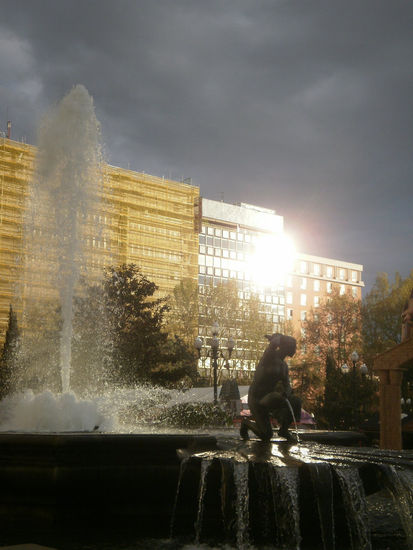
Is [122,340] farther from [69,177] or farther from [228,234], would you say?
[228,234]

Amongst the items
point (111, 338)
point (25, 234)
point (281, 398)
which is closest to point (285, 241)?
point (25, 234)

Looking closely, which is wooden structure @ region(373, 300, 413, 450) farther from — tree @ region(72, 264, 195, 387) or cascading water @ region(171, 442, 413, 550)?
tree @ region(72, 264, 195, 387)

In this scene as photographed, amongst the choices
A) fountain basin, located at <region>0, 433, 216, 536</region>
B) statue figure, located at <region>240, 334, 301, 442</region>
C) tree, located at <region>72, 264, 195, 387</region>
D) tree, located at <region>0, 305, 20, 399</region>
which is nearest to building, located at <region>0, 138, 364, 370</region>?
tree, located at <region>72, 264, 195, 387</region>

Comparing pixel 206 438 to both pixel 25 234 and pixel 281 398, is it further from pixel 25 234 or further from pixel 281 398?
pixel 25 234

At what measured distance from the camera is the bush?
535 inches

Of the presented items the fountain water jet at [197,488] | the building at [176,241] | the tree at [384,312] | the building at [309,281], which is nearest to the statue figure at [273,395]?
the fountain water jet at [197,488]

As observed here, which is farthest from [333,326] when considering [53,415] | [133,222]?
[53,415]

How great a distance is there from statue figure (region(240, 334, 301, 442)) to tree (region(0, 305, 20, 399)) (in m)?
26.1

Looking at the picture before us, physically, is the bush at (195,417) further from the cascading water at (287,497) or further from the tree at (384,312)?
the tree at (384,312)

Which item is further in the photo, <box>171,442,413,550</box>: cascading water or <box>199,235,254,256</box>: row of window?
<box>199,235,254,256</box>: row of window

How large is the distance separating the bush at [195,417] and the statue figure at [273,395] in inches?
208

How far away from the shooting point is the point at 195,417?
13617 millimetres

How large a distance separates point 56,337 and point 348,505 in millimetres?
27128

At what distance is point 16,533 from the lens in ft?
22.4
